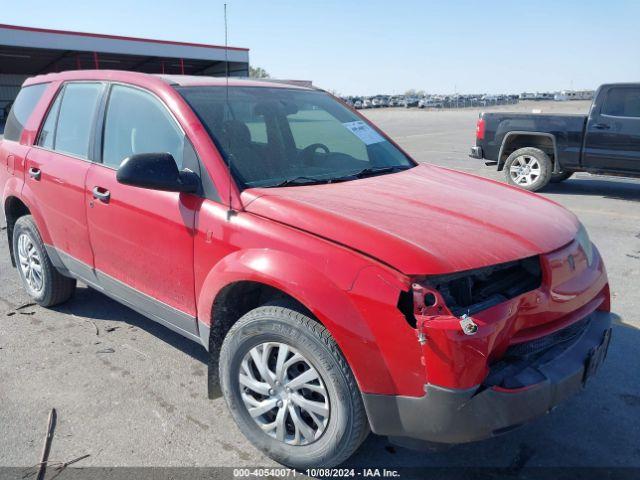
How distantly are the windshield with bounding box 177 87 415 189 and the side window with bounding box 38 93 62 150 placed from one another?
1.45 meters

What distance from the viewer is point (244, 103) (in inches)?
131

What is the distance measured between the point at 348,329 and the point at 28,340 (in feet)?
9.19

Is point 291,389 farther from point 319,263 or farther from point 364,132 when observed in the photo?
point 364,132

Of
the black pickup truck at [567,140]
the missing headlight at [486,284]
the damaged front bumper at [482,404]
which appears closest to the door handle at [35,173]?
the damaged front bumper at [482,404]

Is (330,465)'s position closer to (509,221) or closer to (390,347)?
(390,347)

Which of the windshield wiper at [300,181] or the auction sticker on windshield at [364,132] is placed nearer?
the windshield wiper at [300,181]

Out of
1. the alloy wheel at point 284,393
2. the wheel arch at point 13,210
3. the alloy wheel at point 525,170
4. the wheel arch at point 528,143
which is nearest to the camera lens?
the alloy wheel at point 284,393

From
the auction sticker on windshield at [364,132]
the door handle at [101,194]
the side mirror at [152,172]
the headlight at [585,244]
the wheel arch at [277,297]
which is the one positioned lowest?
the wheel arch at [277,297]

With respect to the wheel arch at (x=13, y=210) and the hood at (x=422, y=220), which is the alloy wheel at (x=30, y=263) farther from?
the hood at (x=422, y=220)

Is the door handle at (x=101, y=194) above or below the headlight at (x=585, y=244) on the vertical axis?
above

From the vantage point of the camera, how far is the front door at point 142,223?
9.59 ft

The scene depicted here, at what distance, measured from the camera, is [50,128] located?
4.06 metres

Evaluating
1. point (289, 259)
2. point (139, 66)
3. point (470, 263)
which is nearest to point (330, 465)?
point (289, 259)

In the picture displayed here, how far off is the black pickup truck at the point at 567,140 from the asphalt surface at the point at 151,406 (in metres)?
5.22
